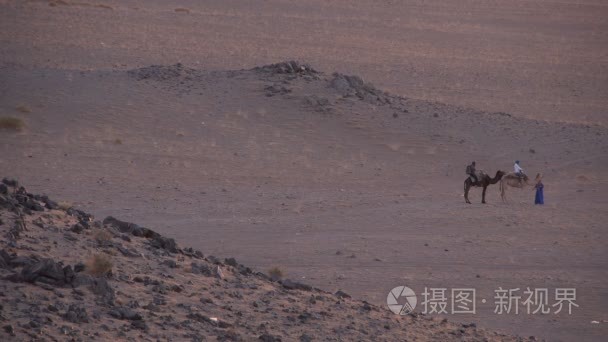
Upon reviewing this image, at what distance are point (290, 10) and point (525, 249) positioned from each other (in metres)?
49.3

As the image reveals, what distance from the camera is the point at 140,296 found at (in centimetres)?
967

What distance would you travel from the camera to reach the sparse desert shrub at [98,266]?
9733mm

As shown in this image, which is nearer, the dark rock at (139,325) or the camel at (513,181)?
the dark rock at (139,325)

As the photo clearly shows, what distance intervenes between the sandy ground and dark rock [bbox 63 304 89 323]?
6824mm

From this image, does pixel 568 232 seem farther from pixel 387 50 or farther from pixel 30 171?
pixel 387 50

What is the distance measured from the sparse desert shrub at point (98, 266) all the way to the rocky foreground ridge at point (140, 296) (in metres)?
0.01

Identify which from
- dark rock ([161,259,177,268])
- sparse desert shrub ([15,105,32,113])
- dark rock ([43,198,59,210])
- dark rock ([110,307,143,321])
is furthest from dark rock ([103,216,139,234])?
sparse desert shrub ([15,105,32,113])

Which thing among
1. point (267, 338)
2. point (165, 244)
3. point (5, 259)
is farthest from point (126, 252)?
point (267, 338)

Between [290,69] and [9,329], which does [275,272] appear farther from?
[290,69]

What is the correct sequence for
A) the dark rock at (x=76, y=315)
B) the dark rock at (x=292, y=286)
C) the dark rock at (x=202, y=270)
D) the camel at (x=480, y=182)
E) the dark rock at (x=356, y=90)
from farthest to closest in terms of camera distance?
the dark rock at (x=356, y=90), the camel at (x=480, y=182), the dark rock at (x=292, y=286), the dark rock at (x=202, y=270), the dark rock at (x=76, y=315)

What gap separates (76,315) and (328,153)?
61.9ft

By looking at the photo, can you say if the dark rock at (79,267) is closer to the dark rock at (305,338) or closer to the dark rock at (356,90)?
the dark rock at (305,338)

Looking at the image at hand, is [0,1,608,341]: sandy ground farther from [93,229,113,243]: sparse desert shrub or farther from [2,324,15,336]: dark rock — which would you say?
[2,324,15,336]: dark rock

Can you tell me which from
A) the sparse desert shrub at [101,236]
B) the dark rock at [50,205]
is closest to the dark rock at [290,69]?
the dark rock at [50,205]
